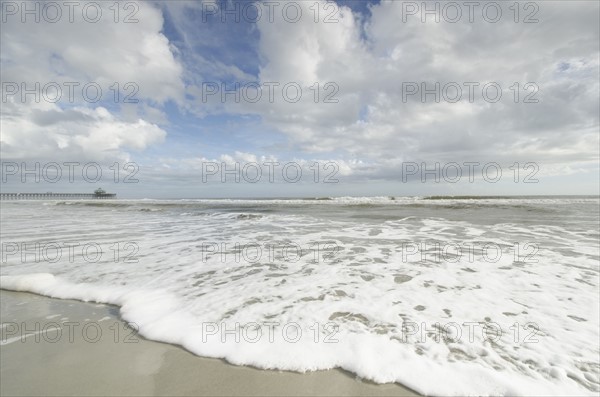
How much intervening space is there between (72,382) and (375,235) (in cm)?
924

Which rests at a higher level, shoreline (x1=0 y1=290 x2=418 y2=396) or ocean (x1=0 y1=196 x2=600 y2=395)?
ocean (x1=0 y1=196 x2=600 y2=395)

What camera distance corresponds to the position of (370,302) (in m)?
4.45

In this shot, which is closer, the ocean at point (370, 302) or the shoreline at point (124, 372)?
the shoreline at point (124, 372)

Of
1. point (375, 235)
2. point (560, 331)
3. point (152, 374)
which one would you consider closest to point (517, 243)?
point (375, 235)

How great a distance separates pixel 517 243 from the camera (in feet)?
28.3

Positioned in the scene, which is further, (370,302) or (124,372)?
(370,302)

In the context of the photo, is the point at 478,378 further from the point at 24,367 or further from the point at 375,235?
the point at 375,235

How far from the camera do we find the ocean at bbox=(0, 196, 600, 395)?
2.94 metres

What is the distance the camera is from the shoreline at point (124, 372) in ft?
8.54

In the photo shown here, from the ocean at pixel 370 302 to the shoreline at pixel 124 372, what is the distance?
140mm

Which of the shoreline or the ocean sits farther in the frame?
the ocean

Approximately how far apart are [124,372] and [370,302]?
3.24 m

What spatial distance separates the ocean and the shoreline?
0.14 metres

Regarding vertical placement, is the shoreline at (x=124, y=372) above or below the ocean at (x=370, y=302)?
below
